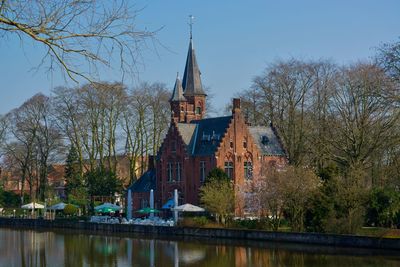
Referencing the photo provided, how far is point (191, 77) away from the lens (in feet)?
200

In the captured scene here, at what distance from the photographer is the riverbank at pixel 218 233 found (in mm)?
31562

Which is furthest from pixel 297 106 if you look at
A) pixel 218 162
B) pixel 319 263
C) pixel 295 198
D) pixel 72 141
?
pixel 319 263

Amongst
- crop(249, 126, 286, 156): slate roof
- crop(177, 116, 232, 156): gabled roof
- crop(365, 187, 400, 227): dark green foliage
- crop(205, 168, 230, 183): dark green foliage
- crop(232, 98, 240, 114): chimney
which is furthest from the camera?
crop(249, 126, 286, 156): slate roof

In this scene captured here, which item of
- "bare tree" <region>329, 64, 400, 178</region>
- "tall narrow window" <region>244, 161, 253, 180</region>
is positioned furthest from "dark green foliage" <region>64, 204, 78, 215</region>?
"bare tree" <region>329, 64, 400, 178</region>

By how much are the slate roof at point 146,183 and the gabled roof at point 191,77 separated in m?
8.24

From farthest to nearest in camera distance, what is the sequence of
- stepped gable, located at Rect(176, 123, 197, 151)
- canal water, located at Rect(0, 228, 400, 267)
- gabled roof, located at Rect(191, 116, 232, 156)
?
1. stepped gable, located at Rect(176, 123, 197, 151)
2. gabled roof, located at Rect(191, 116, 232, 156)
3. canal water, located at Rect(0, 228, 400, 267)

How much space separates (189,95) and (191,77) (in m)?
1.82

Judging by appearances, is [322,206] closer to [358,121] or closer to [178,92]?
[358,121]

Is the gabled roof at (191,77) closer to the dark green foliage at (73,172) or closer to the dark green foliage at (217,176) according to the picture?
the dark green foliage at (73,172)

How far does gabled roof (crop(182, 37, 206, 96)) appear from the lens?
6050 cm

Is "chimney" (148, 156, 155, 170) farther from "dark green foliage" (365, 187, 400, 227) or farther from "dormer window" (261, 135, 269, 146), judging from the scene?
"dark green foliage" (365, 187, 400, 227)

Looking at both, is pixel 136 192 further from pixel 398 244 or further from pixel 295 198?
pixel 398 244

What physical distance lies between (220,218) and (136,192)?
1563 centimetres

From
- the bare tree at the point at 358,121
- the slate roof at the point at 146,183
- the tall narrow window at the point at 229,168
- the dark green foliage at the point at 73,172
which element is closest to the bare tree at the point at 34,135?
the dark green foliage at the point at 73,172
